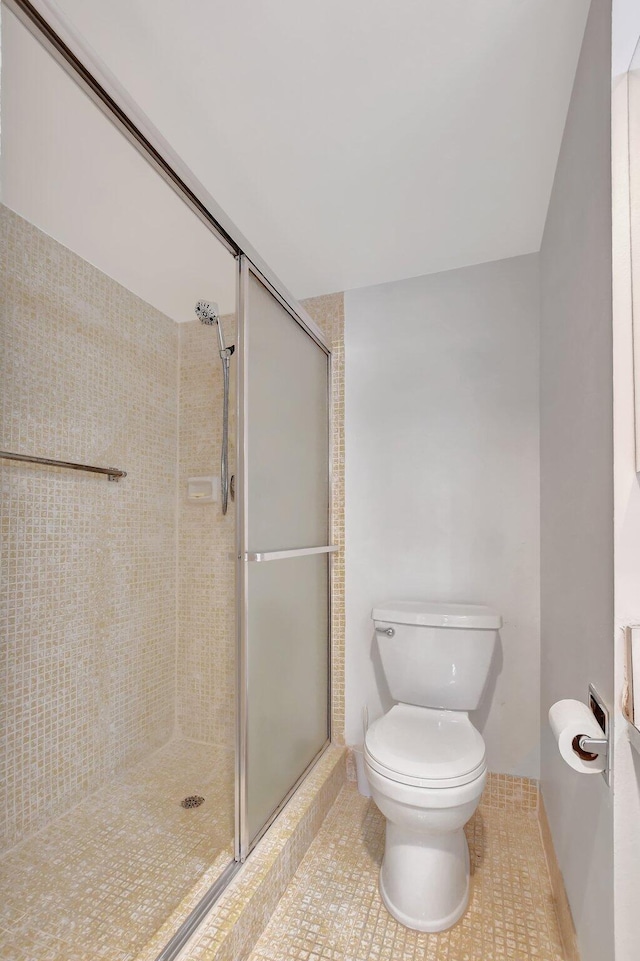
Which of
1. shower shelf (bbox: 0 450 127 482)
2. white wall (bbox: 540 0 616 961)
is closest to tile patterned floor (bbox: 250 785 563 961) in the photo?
white wall (bbox: 540 0 616 961)

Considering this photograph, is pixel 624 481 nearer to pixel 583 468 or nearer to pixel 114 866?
pixel 583 468

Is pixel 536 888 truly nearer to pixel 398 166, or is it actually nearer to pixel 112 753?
pixel 112 753

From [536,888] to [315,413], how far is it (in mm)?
1790

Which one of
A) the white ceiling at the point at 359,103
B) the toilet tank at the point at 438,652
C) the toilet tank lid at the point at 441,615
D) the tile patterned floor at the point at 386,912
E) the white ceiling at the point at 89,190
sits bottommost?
the tile patterned floor at the point at 386,912

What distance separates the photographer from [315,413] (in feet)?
6.81

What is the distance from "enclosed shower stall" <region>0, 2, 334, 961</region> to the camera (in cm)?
135

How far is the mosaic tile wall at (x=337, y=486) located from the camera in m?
2.14

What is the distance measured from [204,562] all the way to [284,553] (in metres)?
0.91

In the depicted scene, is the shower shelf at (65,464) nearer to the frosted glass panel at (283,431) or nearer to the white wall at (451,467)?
the frosted glass panel at (283,431)

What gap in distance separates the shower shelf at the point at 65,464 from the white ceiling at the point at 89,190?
0.84m

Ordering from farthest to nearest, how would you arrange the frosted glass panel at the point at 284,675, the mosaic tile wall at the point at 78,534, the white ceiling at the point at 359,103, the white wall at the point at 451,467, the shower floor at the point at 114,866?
the white wall at the point at 451,467 → the mosaic tile wall at the point at 78,534 → the frosted glass panel at the point at 284,675 → the shower floor at the point at 114,866 → the white ceiling at the point at 359,103

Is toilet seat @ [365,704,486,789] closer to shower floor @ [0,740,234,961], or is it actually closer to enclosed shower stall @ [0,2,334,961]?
enclosed shower stall @ [0,2,334,961]

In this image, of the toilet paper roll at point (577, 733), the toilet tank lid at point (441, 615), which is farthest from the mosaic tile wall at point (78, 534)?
the toilet paper roll at point (577, 733)

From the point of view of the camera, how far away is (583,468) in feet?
3.62
